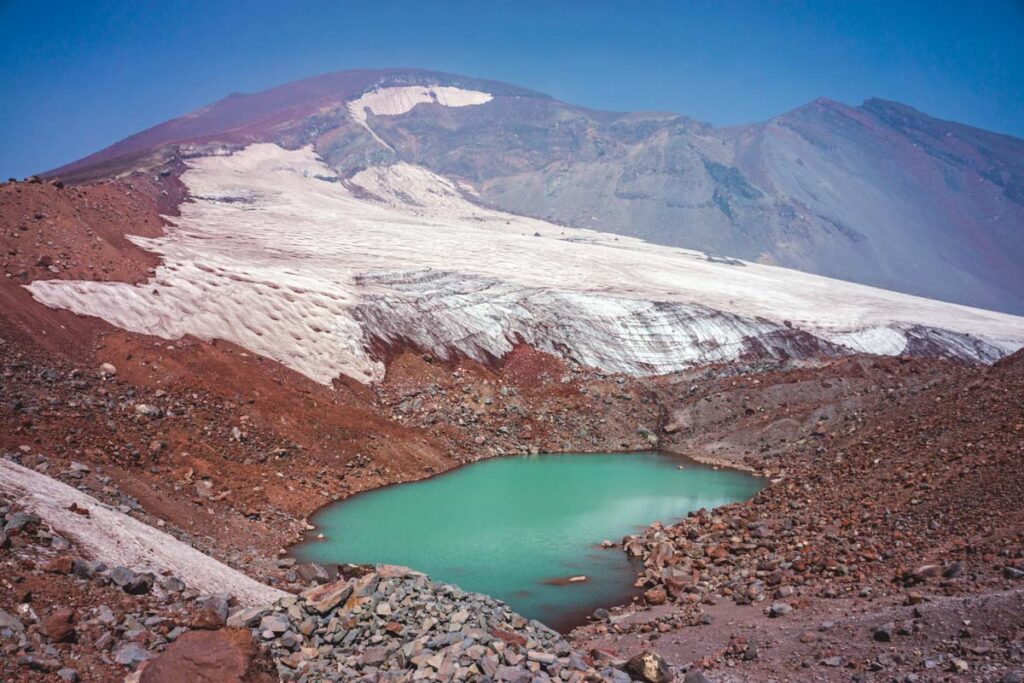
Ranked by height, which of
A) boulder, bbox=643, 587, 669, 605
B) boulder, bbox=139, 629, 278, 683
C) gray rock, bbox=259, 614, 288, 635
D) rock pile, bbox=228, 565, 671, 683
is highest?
boulder, bbox=139, 629, 278, 683

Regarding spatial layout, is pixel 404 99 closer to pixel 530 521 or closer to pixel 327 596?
pixel 530 521


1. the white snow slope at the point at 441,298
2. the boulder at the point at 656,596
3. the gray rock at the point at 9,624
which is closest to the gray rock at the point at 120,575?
the gray rock at the point at 9,624

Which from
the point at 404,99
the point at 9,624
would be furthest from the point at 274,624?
the point at 404,99

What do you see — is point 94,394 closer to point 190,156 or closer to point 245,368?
point 245,368

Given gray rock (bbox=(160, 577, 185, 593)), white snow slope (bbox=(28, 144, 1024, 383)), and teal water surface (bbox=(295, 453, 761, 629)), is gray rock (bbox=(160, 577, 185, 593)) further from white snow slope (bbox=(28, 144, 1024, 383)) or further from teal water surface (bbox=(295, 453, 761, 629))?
white snow slope (bbox=(28, 144, 1024, 383))

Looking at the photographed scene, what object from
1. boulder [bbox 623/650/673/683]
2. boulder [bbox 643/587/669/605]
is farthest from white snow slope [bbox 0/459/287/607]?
boulder [bbox 643/587/669/605]
